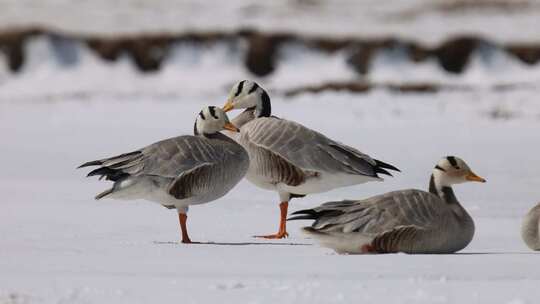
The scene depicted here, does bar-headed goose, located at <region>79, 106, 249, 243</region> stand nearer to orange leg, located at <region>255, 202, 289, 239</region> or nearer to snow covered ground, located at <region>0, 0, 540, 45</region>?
orange leg, located at <region>255, 202, 289, 239</region>

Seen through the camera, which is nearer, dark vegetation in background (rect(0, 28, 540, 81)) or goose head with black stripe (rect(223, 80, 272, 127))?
goose head with black stripe (rect(223, 80, 272, 127))

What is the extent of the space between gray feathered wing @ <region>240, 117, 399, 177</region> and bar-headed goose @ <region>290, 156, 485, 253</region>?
49.6 inches

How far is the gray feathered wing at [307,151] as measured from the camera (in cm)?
825

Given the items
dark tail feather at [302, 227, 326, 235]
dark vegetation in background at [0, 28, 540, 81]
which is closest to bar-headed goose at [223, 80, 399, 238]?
dark tail feather at [302, 227, 326, 235]

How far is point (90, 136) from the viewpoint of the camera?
17141 mm

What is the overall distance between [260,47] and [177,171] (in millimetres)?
21787

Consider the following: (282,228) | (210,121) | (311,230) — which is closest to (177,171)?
(210,121)

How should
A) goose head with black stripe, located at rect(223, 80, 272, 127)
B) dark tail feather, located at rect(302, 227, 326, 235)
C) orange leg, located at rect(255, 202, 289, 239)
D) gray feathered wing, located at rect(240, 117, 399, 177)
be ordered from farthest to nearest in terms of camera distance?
goose head with black stripe, located at rect(223, 80, 272, 127) → gray feathered wing, located at rect(240, 117, 399, 177) → orange leg, located at rect(255, 202, 289, 239) → dark tail feather, located at rect(302, 227, 326, 235)

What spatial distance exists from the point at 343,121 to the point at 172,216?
9.68 meters

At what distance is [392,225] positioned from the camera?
6.73 metres

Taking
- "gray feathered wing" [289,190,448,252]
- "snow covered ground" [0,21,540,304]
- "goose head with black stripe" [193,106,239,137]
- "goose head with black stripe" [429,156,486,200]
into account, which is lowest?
"snow covered ground" [0,21,540,304]

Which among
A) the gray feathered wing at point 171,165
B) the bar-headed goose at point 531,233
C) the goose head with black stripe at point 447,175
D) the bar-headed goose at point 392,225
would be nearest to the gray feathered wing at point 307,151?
the gray feathered wing at point 171,165

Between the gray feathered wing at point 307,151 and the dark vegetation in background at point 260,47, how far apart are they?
19.1 meters

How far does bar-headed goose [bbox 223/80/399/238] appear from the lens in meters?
8.26
